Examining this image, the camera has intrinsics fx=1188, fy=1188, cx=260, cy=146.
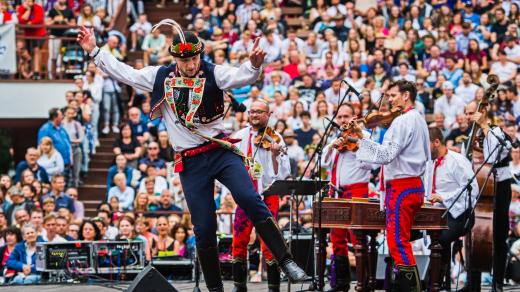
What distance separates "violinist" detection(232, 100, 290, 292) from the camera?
38.8 ft

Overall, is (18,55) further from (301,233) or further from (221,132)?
(221,132)

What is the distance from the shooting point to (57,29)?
2417 centimetres

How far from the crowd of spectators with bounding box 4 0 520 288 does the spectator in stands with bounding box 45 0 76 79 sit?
1.8 inches

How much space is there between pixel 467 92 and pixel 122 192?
21.3 feet

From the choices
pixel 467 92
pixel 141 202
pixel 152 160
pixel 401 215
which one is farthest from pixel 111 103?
pixel 401 215

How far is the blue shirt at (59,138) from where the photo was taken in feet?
67.8

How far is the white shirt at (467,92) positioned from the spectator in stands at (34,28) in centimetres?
816

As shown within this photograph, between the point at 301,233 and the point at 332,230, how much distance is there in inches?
82.2

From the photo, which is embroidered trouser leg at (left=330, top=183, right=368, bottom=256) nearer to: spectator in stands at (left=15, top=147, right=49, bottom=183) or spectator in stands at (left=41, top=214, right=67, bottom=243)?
spectator in stands at (left=41, top=214, right=67, bottom=243)

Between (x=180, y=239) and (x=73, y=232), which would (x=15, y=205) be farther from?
(x=180, y=239)

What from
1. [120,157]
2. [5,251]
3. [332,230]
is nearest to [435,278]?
[332,230]

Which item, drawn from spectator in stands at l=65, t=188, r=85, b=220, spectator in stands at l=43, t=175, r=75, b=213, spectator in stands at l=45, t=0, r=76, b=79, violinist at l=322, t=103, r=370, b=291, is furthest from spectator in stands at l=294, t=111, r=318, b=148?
violinist at l=322, t=103, r=370, b=291

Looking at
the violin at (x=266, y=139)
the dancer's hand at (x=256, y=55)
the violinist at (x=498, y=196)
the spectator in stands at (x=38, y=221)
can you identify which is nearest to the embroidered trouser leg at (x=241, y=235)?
the violin at (x=266, y=139)

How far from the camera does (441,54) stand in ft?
75.6
